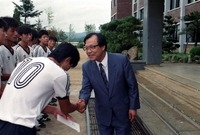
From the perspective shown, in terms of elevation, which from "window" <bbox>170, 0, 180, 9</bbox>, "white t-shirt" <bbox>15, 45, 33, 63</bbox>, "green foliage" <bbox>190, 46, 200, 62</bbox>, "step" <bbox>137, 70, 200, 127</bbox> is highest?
"window" <bbox>170, 0, 180, 9</bbox>

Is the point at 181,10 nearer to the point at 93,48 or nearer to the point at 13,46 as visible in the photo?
the point at 13,46

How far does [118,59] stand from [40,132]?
2.65m

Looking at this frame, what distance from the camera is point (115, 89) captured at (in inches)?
124

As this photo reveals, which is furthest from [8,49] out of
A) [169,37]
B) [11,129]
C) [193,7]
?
[193,7]

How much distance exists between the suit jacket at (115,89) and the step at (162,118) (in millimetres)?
1499

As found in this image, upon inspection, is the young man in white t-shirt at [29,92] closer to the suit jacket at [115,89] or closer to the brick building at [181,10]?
the suit jacket at [115,89]

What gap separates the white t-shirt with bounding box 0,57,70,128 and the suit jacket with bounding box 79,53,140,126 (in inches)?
35.4

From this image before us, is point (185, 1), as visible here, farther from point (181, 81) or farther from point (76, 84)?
point (181, 81)

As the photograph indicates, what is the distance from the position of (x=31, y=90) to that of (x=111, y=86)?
1.11m

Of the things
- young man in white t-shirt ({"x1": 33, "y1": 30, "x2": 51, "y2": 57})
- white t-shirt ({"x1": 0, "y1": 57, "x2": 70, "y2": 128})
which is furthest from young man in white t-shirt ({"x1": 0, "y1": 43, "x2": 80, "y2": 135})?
young man in white t-shirt ({"x1": 33, "y1": 30, "x2": 51, "y2": 57})

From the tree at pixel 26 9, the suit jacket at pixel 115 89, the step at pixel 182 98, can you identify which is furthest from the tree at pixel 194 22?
the tree at pixel 26 9

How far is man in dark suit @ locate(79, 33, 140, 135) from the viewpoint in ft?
10.2

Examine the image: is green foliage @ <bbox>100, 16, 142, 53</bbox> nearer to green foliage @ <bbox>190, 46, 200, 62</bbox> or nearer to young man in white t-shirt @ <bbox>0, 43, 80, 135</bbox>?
green foliage @ <bbox>190, 46, 200, 62</bbox>

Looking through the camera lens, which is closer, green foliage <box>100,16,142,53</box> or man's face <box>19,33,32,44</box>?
man's face <box>19,33,32,44</box>
